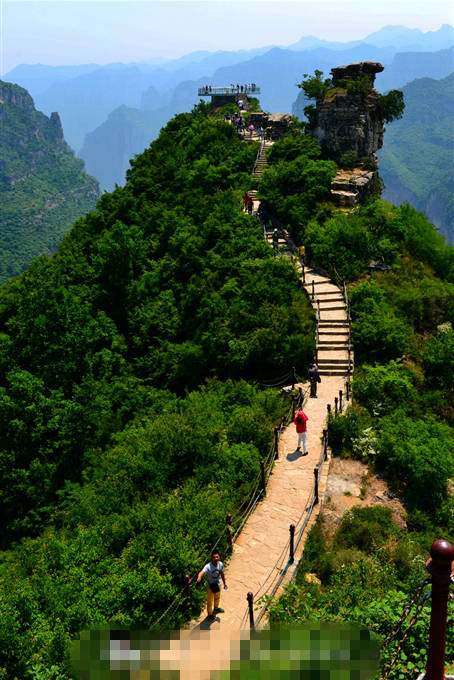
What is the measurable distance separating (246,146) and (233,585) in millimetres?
34269

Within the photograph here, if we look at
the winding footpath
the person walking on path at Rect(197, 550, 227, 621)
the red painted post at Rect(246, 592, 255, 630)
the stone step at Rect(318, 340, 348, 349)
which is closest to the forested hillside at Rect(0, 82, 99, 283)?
the stone step at Rect(318, 340, 348, 349)

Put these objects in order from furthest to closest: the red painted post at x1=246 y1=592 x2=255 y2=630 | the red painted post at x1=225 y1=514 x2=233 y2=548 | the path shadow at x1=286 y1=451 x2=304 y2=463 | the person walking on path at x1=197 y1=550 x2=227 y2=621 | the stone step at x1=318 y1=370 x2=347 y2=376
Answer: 1. the stone step at x1=318 y1=370 x2=347 y2=376
2. the path shadow at x1=286 y1=451 x2=304 y2=463
3. the red painted post at x1=225 y1=514 x2=233 y2=548
4. the person walking on path at x1=197 y1=550 x2=227 y2=621
5. the red painted post at x1=246 y1=592 x2=255 y2=630

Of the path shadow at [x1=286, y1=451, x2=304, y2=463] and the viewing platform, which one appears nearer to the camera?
the path shadow at [x1=286, y1=451, x2=304, y2=463]

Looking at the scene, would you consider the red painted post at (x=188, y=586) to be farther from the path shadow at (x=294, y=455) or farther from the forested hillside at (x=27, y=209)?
the forested hillside at (x=27, y=209)

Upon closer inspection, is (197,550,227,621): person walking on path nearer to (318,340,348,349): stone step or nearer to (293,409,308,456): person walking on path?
(293,409,308,456): person walking on path

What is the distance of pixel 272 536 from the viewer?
11312 millimetres

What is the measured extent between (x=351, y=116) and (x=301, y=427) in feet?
79.0

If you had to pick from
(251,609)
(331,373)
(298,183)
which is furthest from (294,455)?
(298,183)

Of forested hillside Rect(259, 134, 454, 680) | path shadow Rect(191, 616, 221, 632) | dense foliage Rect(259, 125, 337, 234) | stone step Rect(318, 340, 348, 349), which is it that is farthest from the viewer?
dense foliage Rect(259, 125, 337, 234)

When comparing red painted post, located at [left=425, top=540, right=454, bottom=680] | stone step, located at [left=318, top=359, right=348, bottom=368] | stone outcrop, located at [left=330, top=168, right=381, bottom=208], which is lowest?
stone step, located at [left=318, top=359, right=348, bottom=368]

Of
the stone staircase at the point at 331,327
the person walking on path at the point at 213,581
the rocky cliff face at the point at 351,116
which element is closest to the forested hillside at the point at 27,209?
the rocky cliff face at the point at 351,116

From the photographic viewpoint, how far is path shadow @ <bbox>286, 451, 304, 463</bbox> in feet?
45.8

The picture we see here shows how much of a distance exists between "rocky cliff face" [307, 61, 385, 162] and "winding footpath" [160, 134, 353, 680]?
17301 millimetres

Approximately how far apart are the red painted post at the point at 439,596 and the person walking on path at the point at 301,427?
8.48m
